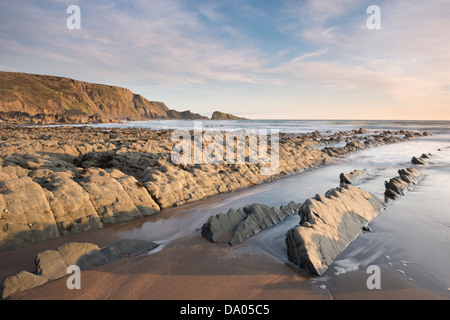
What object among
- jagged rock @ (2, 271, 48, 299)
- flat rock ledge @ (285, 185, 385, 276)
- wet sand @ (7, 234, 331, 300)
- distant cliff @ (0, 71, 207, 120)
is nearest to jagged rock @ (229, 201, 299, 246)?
wet sand @ (7, 234, 331, 300)

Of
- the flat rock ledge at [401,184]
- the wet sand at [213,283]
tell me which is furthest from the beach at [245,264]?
the flat rock ledge at [401,184]

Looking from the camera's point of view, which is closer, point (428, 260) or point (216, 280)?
point (216, 280)

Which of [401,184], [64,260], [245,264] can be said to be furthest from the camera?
[401,184]

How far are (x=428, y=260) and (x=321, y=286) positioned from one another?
3776 millimetres

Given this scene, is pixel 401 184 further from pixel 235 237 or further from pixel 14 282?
pixel 14 282

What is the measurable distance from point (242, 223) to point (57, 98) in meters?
155

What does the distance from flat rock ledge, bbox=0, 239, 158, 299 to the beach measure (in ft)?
0.59

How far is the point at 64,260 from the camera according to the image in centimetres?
582

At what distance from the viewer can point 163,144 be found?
61.3ft

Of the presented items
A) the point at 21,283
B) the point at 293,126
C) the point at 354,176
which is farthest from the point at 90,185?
the point at 293,126

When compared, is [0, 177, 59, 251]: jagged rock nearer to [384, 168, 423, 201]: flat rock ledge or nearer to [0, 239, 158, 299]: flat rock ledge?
[0, 239, 158, 299]: flat rock ledge

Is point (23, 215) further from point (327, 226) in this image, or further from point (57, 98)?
point (57, 98)
